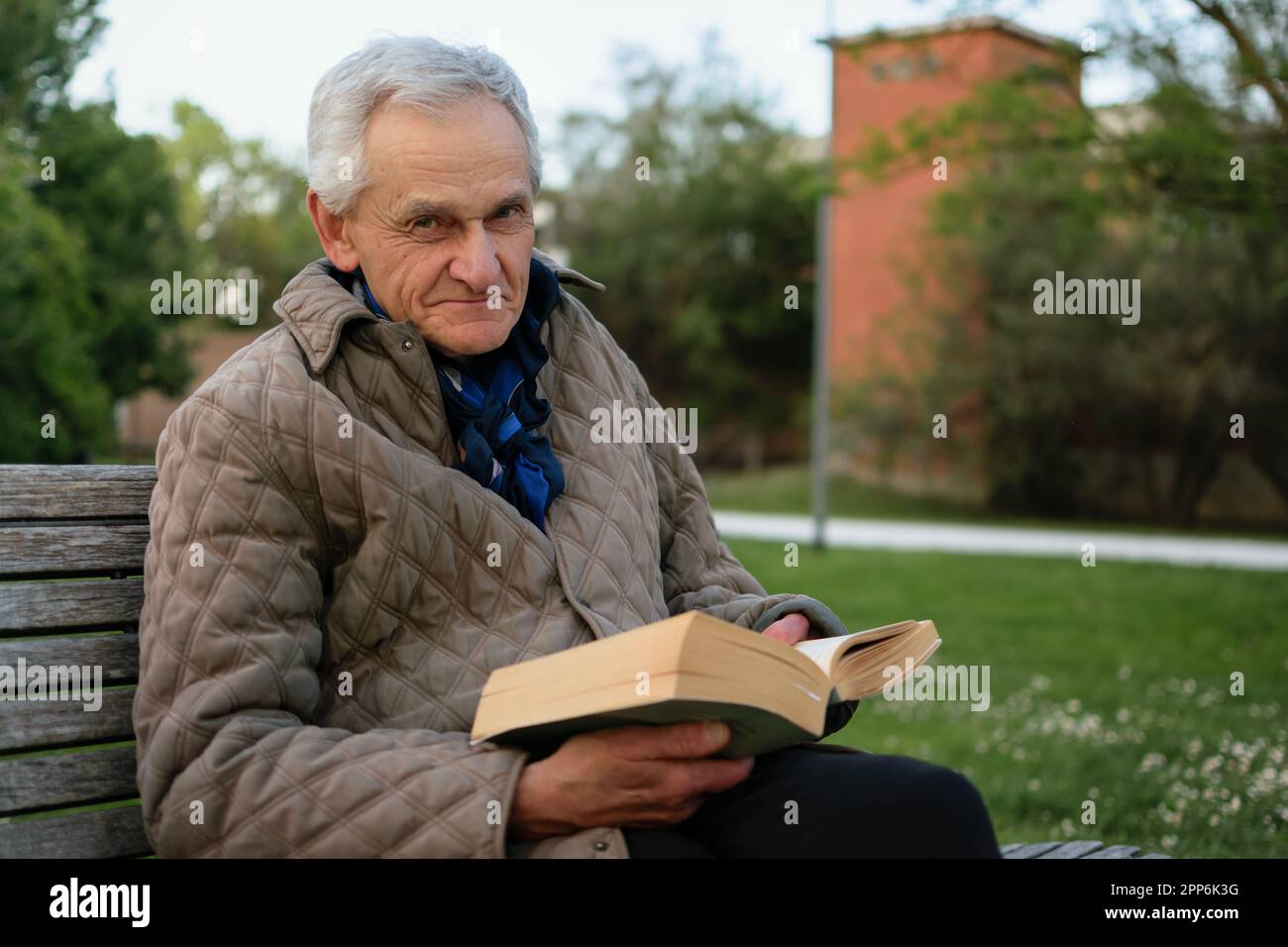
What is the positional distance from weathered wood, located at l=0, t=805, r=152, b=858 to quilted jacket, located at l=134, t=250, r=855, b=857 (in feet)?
0.75

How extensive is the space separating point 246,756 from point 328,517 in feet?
1.25

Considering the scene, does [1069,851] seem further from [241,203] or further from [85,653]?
[241,203]

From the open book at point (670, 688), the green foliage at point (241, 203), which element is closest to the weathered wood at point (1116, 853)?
the open book at point (670, 688)

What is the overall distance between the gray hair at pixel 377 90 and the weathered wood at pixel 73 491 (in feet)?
1.82

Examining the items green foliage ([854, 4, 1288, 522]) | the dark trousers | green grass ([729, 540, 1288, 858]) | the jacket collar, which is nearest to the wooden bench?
the jacket collar

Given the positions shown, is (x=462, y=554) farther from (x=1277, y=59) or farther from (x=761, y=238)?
(x=761, y=238)

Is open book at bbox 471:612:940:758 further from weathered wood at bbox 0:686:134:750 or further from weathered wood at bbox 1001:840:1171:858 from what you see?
weathered wood at bbox 1001:840:1171:858

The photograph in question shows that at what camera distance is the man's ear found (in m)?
2.40

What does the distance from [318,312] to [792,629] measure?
3.05 ft

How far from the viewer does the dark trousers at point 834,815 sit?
191 cm

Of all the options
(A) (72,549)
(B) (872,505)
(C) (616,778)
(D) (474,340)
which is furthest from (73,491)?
(B) (872,505)
